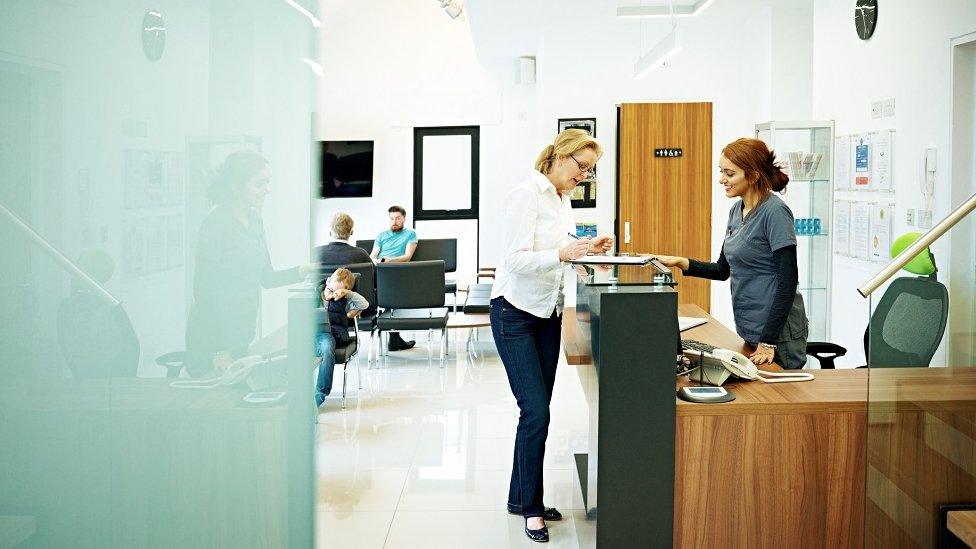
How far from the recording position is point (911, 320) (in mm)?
2697

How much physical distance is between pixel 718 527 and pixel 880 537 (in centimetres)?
50

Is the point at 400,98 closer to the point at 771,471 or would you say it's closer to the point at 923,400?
the point at 771,471

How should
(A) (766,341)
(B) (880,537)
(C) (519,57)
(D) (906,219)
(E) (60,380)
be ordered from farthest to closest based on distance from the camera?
(C) (519,57)
(D) (906,219)
(A) (766,341)
(B) (880,537)
(E) (60,380)

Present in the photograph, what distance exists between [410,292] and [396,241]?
251 cm

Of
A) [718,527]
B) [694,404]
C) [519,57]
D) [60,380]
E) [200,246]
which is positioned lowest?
[718,527]

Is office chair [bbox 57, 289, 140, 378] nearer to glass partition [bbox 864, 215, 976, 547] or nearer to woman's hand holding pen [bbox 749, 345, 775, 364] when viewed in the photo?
glass partition [bbox 864, 215, 976, 547]

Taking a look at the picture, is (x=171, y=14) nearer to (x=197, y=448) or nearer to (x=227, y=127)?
(x=227, y=127)

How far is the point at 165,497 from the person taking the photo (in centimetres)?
114

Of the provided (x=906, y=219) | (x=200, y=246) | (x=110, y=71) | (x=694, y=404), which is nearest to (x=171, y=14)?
(x=110, y=71)

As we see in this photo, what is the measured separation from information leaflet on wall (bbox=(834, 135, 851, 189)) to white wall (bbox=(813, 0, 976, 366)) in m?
0.09

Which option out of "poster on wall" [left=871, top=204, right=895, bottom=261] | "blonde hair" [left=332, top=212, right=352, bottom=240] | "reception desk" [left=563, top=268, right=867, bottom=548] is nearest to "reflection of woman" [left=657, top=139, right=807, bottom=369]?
"reception desk" [left=563, top=268, right=867, bottom=548]

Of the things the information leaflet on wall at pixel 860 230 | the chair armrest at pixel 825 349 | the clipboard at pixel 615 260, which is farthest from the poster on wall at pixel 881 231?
the clipboard at pixel 615 260

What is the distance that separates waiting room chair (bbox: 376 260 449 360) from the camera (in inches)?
297

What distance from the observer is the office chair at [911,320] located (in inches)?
103
